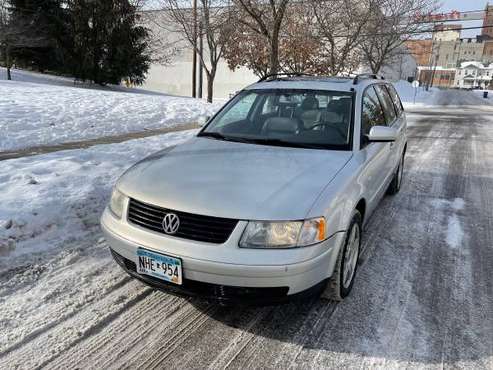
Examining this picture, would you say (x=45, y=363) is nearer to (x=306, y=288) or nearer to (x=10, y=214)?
(x=306, y=288)

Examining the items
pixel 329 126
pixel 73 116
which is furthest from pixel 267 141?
pixel 73 116

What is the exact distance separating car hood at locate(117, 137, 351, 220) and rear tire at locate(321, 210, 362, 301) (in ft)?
1.57

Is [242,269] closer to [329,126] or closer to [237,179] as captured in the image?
[237,179]

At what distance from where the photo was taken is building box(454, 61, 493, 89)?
111 m

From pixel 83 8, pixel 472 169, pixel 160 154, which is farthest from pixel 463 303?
pixel 83 8

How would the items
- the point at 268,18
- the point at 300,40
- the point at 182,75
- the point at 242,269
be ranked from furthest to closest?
the point at 182,75 < the point at 300,40 < the point at 268,18 < the point at 242,269

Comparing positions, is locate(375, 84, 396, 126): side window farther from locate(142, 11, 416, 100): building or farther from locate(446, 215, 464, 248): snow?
locate(142, 11, 416, 100): building

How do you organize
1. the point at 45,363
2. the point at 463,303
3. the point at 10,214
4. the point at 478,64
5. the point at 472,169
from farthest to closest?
the point at 478,64 → the point at 472,169 → the point at 10,214 → the point at 463,303 → the point at 45,363

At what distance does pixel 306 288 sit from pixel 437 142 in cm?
966

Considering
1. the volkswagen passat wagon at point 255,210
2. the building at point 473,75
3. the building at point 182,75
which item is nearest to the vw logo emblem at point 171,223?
the volkswagen passat wagon at point 255,210

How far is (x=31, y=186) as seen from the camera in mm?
4746

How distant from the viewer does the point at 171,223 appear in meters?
2.50

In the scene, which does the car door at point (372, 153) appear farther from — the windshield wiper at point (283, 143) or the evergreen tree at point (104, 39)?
the evergreen tree at point (104, 39)

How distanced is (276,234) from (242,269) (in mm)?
279
